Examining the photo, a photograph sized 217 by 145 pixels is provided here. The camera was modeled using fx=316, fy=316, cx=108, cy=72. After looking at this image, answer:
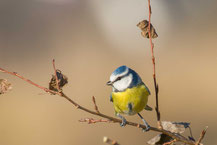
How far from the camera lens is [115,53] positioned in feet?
27.7

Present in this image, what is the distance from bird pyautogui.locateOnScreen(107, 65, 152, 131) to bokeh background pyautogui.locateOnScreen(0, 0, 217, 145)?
3394mm

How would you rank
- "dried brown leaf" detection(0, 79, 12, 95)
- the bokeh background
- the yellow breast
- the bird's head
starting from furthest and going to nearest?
the bokeh background, the bird's head, the yellow breast, "dried brown leaf" detection(0, 79, 12, 95)

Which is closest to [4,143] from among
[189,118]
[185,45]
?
[189,118]

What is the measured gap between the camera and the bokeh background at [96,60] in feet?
17.0

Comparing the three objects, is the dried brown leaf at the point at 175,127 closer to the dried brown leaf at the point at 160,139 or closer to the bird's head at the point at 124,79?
the dried brown leaf at the point at 160,139

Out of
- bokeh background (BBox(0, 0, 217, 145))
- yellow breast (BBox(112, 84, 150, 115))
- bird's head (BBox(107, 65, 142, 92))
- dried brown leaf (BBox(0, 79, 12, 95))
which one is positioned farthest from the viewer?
bokeh background (BBox(0, 0, 217, 145))

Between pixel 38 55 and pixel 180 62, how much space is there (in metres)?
3.54

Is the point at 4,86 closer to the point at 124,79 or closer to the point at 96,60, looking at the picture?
the point at 124,79

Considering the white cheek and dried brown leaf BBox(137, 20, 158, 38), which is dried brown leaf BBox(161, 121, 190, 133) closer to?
dried brown leaf BBox(137, 20, 158, 38)

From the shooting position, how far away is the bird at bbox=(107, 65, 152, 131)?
1.16 metres

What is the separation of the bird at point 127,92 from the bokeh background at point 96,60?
3.39 metres

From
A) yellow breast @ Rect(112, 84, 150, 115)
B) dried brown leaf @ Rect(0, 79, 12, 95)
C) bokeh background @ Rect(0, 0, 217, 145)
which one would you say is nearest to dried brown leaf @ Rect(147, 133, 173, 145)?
yellow breast @ Rect(112, 84, 150, 115)

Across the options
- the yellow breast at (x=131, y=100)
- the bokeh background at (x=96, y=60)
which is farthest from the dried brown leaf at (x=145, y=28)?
the bokeh background at (x=96, y=60)

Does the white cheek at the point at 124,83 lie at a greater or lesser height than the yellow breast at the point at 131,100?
greater
